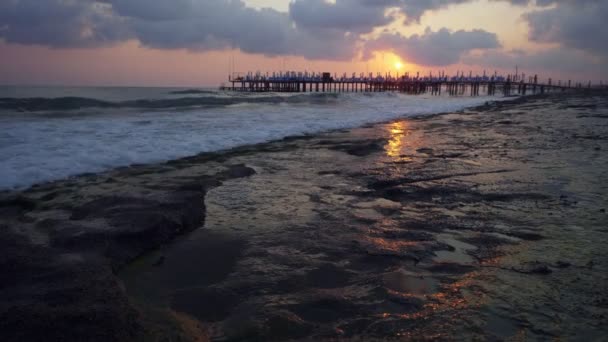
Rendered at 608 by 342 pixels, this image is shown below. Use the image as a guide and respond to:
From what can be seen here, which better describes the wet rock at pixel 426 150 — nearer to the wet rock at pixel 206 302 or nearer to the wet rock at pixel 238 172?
the wet rock at pixel 238 172

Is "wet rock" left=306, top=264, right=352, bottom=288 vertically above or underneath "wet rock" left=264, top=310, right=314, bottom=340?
above

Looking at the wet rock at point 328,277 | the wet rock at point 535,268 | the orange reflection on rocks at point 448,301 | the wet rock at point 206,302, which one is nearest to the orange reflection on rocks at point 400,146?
the wet rock at point 535,268

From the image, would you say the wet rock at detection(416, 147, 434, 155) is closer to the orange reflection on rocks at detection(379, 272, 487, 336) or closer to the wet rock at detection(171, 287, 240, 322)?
the orange reflection on rocks at detection(379, 272, 487, 336)

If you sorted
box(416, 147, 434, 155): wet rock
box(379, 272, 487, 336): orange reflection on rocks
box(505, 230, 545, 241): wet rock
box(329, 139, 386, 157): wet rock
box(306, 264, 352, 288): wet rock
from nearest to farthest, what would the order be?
box(379, 272, 487, 336): orange reflection on rocks → box(306, 264, 352, 288): wet rock → box(505, 230, 545, 241): wet rock → box(416, 147, 434, 155): wet rock → box(329, 139, 386, 157): wet rock

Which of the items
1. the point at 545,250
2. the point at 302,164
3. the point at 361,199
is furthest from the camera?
the point at 302,164

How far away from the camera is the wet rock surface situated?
200cm

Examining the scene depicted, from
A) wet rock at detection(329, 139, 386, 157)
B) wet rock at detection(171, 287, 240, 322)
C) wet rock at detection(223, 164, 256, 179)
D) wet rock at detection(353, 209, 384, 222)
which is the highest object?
wet rock at detection(329, 139, 386, 157)

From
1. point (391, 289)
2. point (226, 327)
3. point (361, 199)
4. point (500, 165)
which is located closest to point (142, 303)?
point (226, 327)

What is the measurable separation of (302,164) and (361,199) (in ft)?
7.33

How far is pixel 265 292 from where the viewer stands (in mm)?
2357

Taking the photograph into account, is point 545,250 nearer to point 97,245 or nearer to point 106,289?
point 106,289

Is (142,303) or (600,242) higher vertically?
(600,242)

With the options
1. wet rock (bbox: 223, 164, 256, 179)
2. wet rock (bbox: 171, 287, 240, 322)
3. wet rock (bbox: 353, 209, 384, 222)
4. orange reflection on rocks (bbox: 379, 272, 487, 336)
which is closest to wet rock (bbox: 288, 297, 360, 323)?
orange reflection on rocks (bbox: 379, 272, 487, 336)

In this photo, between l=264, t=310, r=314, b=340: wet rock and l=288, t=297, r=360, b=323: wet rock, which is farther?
l=288, t=297, r=360, b=323: wet rock
